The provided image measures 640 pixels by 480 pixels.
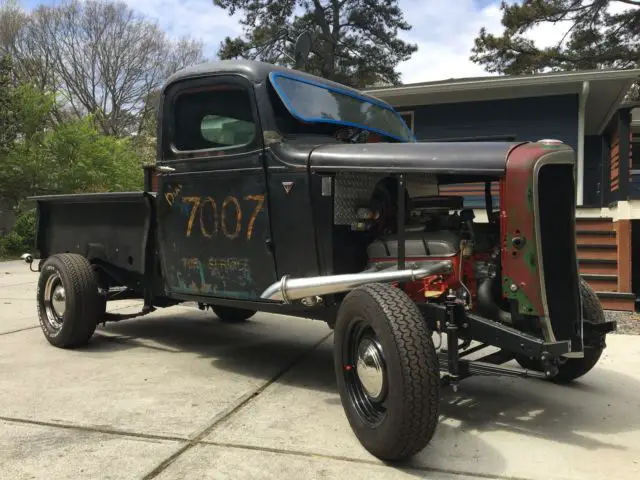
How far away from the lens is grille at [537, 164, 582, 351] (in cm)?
317

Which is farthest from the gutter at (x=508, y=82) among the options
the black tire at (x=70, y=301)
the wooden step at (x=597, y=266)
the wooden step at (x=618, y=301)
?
the black tire at (x=70, y=301)

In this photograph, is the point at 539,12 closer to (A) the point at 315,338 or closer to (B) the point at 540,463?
(A) the point at 315,338

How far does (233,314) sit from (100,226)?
73.2 inches

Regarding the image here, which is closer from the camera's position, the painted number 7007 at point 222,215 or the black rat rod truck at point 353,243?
the black rat rod truck at point 353,243

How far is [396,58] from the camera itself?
2533cm

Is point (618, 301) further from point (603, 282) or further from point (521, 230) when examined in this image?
point (521, 230)

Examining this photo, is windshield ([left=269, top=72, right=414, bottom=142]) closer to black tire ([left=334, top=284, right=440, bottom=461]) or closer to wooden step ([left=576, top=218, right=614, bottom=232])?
black tire ([left=334, top=284, right=440, bottom=461])

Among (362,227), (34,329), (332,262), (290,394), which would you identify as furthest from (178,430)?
(34,329)

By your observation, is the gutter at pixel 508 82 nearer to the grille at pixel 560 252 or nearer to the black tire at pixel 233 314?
the black tire at pixel 233 314

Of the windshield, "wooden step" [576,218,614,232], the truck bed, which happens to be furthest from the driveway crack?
"wooden step" [576,218,614,232]

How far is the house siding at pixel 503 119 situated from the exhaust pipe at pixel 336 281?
8.69 meters

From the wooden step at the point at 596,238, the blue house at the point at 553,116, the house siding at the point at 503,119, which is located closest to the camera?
the wooden step at the point at 596,238

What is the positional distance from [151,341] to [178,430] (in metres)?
2.43

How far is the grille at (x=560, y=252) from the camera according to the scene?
3174mm
